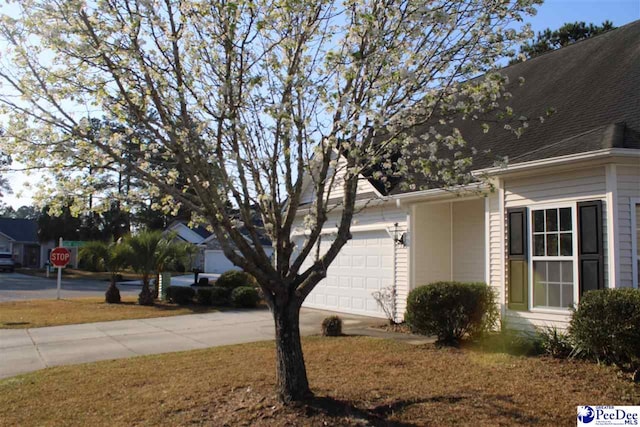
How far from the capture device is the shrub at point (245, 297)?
55.5 ft

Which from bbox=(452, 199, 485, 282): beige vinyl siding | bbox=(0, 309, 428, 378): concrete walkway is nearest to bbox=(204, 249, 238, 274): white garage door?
bbox=(0, 309, 428, 378): concrete walkway

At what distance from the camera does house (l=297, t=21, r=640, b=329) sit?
326 inches

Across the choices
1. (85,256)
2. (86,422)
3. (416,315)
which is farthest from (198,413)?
(85,256)

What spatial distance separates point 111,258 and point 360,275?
9852 millimetres

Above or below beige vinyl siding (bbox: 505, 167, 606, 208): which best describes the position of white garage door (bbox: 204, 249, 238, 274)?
below

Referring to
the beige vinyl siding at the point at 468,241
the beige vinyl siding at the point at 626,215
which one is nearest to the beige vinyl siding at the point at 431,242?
the beige vinyl siding at the point at 468,241

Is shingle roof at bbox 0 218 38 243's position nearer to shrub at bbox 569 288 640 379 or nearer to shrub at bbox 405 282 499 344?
shrub at bbox 405 282 499 344

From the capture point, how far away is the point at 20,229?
55.8 meters

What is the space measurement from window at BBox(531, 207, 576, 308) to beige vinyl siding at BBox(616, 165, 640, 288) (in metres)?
0.77

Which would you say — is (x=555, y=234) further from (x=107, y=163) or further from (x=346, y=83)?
(x=107, y=163)

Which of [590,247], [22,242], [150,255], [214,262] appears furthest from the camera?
[22,242]

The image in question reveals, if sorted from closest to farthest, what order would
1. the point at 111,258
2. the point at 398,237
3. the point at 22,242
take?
1. the point at 398,237
2. the point at 111,258
3. the point at 22,242

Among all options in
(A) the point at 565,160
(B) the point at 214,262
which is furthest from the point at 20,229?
(A) the point at 565,160

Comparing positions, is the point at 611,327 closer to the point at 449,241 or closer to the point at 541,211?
the point at 541,211
